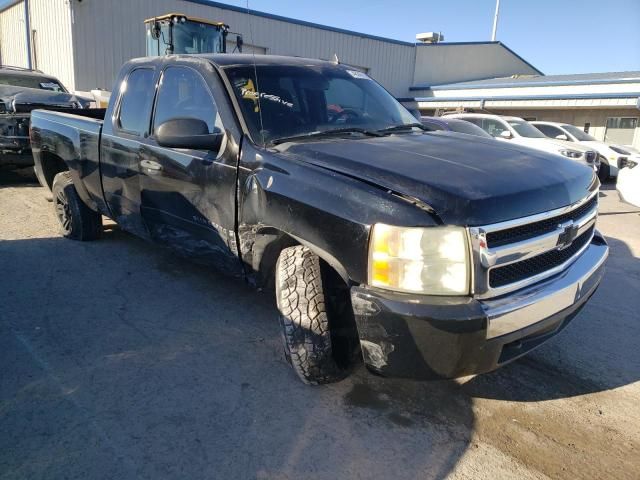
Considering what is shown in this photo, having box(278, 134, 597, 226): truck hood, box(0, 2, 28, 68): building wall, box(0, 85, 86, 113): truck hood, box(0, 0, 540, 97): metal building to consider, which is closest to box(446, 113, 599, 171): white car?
box(0, 0, 540, 97): metal building

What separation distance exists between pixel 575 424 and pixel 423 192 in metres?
1.50

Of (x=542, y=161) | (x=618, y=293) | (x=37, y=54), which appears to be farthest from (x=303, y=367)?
(x=37, y=54)

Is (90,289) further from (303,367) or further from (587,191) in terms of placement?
(587,191)

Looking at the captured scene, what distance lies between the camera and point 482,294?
2.25 metres

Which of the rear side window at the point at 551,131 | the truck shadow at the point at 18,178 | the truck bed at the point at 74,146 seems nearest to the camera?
the truck bed at the point at 74,146

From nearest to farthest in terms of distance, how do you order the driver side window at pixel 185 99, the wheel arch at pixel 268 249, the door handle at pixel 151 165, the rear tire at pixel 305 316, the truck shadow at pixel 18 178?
the rear tire at pixel 305 316, the wheel arch at pixel 268 249, the driver side window at pixel 185 99, the door handle at pixel 151 165, the truck shadow at pixel 18 178

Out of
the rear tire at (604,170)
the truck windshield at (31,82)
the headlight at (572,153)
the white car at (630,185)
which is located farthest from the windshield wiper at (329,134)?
the rear tire at (604,170)

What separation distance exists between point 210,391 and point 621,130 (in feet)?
69.4

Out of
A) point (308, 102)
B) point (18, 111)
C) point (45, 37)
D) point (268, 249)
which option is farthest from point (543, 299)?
point (45, 37)

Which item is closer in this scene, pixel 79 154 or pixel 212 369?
pixel 212 369

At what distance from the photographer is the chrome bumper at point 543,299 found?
225cm

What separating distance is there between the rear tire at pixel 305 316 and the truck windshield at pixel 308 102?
2.67 feet


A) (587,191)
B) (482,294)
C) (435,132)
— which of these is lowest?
(482,294)

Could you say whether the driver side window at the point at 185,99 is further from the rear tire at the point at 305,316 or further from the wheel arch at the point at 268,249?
the rear tire at the point at 305,316
